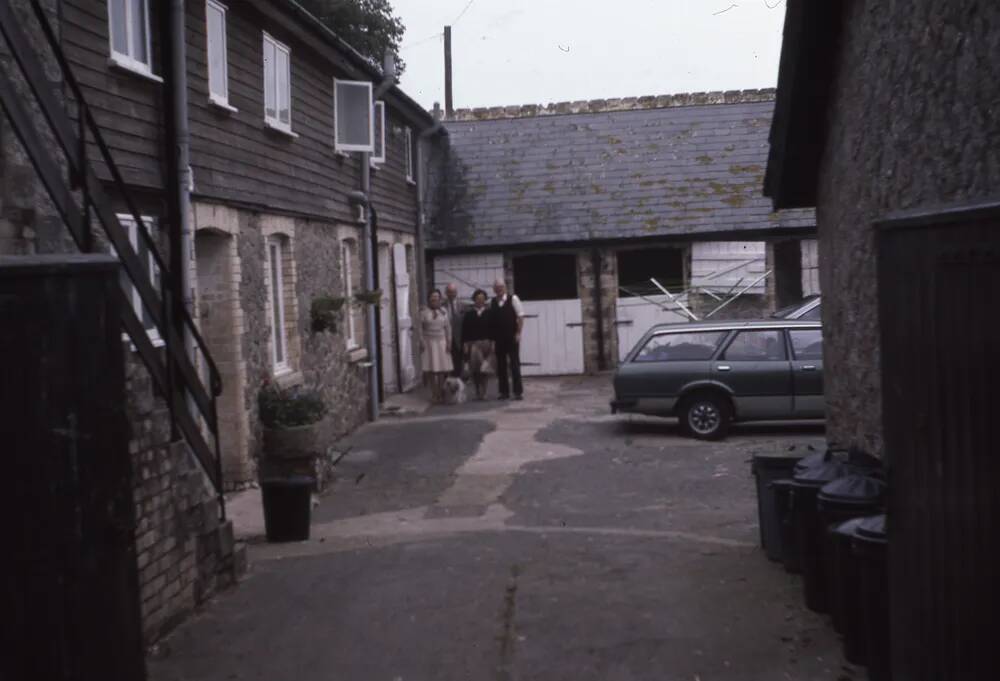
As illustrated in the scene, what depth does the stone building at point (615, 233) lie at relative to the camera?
84.6 feet

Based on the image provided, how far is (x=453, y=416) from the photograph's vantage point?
66.1 ft

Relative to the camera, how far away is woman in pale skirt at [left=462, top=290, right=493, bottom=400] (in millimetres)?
22312

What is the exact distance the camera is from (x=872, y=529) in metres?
6.37

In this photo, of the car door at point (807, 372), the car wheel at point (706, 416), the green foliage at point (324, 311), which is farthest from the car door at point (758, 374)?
the green foliage at point (324, 311)

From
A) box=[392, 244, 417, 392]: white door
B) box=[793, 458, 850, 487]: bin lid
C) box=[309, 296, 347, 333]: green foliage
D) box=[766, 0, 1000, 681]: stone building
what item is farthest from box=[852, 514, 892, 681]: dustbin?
box=[392, 244, 417, 392]: white door

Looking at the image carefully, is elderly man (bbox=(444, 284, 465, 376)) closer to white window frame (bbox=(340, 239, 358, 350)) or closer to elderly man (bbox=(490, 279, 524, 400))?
elderly man (bbox=(490, 279, 524, 400))

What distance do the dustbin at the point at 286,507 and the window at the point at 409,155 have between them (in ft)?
48.0

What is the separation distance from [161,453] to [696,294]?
63.1ft

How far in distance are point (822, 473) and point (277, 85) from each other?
33.4ft

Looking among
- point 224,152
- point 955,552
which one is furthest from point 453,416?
point 955,552

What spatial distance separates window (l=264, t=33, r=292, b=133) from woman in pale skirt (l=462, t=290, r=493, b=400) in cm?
687

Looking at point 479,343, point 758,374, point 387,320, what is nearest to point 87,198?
point 758,374

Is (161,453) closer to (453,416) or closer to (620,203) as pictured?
(453,416)

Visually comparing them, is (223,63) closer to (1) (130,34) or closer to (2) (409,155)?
(1) (130,34)
